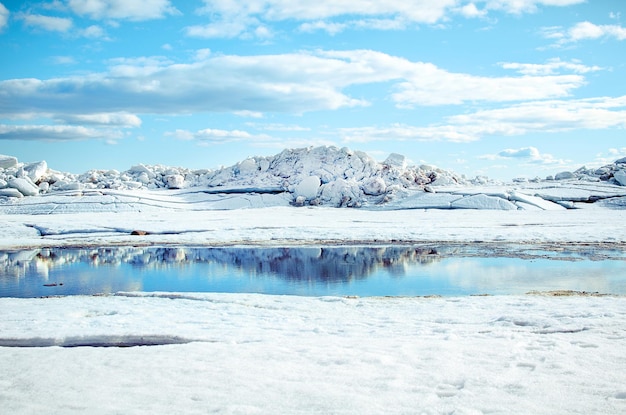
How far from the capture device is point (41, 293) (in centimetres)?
927

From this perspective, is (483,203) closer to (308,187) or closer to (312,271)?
(308,187)

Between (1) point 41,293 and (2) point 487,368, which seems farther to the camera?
(1) point 41,293

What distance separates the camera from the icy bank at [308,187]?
2652 centimetres

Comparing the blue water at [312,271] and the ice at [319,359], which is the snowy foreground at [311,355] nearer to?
the ice at [319,359]

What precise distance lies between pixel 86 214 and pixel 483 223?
53.6ft

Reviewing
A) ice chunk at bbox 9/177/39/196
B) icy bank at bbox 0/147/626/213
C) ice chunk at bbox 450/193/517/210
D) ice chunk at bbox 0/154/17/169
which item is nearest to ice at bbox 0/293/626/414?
ice chunk at bbox 450/193/517/210

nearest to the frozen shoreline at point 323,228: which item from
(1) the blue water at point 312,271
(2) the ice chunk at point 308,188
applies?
(1) the blue water at point 312,271

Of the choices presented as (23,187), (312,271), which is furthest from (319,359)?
(23,187)

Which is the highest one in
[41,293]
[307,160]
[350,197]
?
[307,160]

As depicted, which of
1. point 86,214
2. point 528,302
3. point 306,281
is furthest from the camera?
point 86,214

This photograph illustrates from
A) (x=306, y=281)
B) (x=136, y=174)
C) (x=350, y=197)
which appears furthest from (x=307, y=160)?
(x=306, y=281)

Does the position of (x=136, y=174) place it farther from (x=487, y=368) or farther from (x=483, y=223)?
(x=487, y=368)

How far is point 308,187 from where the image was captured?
30.0 m

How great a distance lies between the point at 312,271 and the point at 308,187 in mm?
18524
